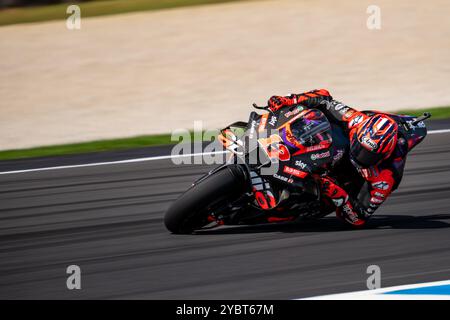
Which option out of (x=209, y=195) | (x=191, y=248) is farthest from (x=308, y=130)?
(x=191, y=248)

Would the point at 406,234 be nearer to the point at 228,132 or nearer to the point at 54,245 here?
the point at 228,132

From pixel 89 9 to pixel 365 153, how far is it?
13622 millimetres

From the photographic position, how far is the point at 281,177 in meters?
6.62

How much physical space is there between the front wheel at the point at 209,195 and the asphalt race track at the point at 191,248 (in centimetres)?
24

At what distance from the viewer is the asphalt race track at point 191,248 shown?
6.14 m

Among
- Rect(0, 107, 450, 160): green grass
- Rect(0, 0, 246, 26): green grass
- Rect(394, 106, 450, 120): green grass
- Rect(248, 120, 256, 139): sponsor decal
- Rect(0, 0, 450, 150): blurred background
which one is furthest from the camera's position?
Rect(0, 0, 246, 26): green grass

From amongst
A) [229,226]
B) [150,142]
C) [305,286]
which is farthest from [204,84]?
[305,286]

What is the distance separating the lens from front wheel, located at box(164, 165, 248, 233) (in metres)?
6.68

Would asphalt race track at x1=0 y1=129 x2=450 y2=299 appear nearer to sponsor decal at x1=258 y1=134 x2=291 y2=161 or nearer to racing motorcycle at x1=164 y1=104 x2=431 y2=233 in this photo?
racing motorcycle at x1=164 y1=104 x2=431 y2=233

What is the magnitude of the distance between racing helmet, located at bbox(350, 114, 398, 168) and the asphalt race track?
79cm

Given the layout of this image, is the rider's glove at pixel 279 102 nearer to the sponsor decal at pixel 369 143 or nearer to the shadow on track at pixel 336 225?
the sponsor decal at pixel 369 143

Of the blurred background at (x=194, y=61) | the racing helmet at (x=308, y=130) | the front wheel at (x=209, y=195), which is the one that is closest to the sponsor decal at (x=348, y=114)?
the racing helmet at (x=308, y=130)

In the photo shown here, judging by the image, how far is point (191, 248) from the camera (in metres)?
6.88

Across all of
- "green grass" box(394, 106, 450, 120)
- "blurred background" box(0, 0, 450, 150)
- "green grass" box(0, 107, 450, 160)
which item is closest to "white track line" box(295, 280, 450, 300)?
"green grass" box(0, 107, 450, 160)
